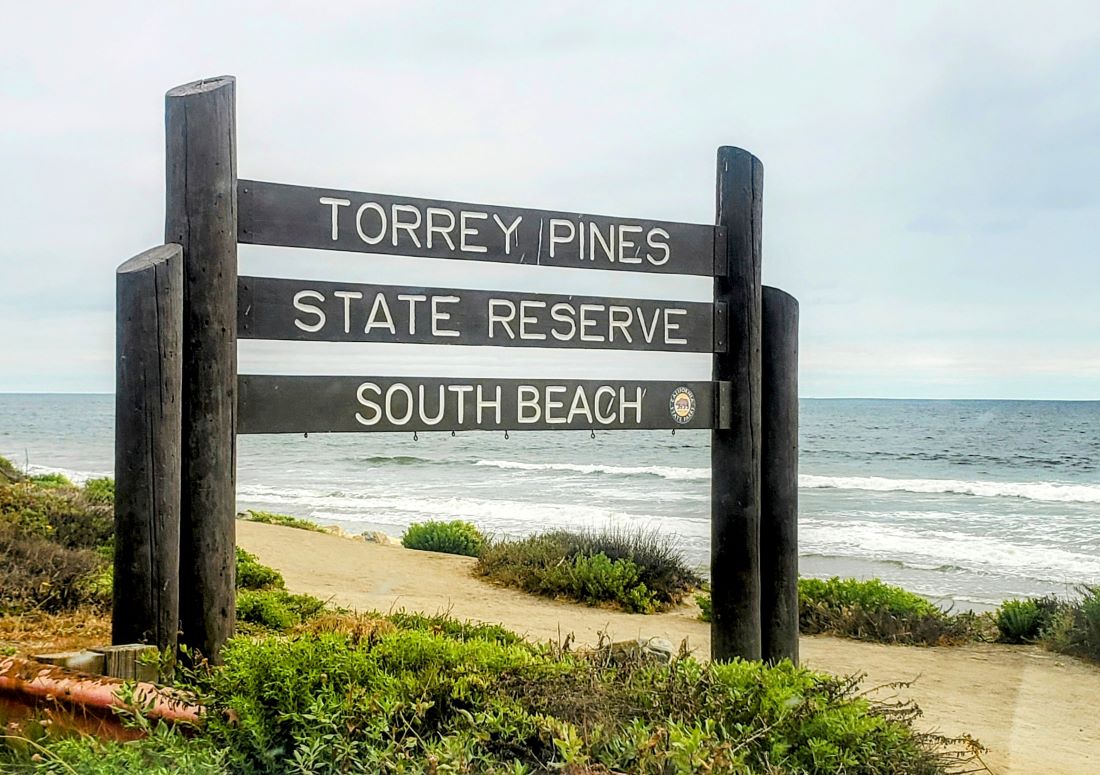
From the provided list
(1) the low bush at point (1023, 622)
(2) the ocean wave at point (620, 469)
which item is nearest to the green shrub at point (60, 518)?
(1) the low bush at point (1023, 622)

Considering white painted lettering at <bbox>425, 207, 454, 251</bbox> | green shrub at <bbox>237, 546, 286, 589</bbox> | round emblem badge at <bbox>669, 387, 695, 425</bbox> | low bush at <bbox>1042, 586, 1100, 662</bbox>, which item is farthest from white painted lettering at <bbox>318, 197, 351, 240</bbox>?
low bush at <bbox>1042, 586, 1100, 662</bbox>

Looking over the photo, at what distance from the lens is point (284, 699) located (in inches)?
112

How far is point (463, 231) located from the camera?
16.1 ft

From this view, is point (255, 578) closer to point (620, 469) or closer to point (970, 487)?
point (970, 487)

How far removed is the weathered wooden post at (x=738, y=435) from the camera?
5465 millimetres

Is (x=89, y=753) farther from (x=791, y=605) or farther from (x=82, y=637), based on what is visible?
(x=791, y=605)

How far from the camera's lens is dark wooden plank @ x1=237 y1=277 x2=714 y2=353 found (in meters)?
4.52

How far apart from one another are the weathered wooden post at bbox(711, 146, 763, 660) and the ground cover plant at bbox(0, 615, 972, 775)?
2.05 m

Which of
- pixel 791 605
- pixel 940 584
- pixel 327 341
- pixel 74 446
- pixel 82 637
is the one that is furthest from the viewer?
pixel 74 446

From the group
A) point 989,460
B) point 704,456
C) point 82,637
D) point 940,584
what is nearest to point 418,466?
point 704,456

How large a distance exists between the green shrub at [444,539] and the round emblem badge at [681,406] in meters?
10.0

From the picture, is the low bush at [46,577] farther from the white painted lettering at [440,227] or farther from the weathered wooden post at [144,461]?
the white painted lettering at [440,227]

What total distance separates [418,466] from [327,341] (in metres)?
37.4

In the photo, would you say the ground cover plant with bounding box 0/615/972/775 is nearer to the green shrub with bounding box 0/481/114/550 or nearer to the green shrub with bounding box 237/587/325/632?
the green shrub with bounding box 237/587/325/632
